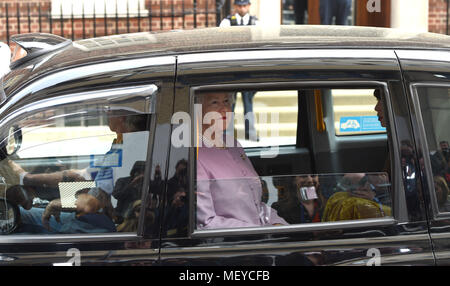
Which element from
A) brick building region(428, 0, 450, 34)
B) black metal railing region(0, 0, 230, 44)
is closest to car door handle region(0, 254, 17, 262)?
black metal railing region(0, 0, 230, 44)

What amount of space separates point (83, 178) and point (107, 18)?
9.19 metres

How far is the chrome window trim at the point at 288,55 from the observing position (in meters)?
2.72

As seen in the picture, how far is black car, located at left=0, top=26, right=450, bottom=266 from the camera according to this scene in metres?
2.61

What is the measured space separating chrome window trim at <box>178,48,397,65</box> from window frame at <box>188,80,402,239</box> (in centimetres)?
11

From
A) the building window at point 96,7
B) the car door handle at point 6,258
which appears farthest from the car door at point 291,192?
the building window at point 96,7

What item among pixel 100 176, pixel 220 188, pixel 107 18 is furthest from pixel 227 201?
pixel 107 18

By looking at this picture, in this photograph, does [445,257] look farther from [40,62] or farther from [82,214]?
[40,62]

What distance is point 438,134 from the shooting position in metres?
2.79

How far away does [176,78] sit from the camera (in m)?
2.66

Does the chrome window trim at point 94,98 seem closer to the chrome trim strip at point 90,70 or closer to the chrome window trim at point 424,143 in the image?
the chrome trim strip at point 90,70

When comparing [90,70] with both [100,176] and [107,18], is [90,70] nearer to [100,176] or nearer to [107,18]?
[100,176]

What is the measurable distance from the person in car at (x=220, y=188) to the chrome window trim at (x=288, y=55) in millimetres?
138

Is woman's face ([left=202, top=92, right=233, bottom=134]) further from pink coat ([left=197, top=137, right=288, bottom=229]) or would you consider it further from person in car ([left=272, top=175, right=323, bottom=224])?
person in car ([left=272, top=175, right=323, bottom=224])
